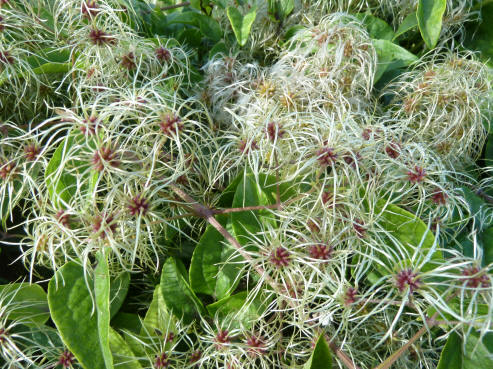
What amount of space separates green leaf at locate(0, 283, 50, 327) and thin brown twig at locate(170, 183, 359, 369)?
0.25m

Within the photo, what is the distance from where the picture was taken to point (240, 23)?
86 cm

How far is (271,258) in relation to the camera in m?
0.56

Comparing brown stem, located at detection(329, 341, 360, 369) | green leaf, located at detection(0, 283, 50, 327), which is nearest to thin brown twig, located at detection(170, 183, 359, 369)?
brown stem, located at detection(329, 341, 360, 369)

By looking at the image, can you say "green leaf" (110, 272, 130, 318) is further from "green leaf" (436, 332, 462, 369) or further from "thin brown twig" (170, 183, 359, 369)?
"green leaf" (436, 332, 462, 369)

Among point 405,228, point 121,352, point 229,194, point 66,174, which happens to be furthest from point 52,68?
point 405,228

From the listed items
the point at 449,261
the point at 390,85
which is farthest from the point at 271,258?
the point at 390,85

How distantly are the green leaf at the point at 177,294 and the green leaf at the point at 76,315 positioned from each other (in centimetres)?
10

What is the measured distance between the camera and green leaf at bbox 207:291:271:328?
1.94 ft

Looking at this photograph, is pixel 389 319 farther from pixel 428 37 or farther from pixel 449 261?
pixel 428 37

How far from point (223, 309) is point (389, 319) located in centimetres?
21

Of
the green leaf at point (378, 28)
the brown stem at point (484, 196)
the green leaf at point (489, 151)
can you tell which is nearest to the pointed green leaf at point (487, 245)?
the brown stem at point (484, 196)

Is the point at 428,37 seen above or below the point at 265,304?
above

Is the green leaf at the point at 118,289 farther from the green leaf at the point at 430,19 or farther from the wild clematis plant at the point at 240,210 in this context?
the green leaf at the point at 430,19

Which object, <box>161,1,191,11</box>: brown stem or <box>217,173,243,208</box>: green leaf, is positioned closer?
<box>217,173,243,208</box>: green leaf
